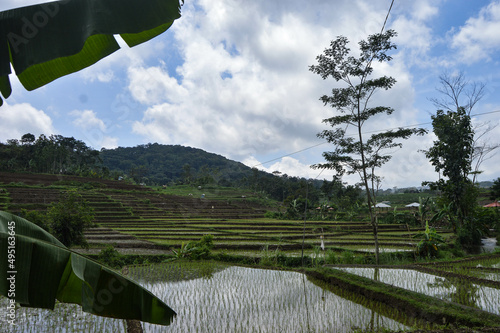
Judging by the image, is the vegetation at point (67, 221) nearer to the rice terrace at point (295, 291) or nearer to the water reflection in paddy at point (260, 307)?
the rice terrace at point (295, 291)

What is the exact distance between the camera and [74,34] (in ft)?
6.31

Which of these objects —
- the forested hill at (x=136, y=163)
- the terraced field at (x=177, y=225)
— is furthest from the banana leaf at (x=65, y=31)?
the forested hill at (x=136, y=163)

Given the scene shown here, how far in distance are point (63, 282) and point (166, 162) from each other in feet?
271

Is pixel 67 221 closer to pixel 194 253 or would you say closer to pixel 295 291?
pixel 194 253

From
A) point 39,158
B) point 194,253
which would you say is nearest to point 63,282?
point 194,253

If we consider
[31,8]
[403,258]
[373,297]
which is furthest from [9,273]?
[403,258]

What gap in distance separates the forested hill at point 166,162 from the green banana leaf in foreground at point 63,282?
59.0m

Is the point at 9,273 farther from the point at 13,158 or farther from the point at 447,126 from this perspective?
the point at 13,158

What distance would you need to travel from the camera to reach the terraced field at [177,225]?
1293 cm

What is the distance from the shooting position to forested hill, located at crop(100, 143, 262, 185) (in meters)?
72.1

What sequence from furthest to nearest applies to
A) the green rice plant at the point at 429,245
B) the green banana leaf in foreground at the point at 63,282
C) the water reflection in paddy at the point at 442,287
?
the green rice plant at the point at 429,245 < the water reflection in paddy at the point at 442,287 < the green banana leaf in foreground at the point at 63,282

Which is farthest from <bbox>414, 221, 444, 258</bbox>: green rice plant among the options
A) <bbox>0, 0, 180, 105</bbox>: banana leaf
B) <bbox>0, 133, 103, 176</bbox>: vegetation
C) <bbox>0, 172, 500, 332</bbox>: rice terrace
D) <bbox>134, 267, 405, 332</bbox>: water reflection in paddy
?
<bbox>0, 133, 103, 176</bbox>: vegetation

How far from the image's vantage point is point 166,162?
82.1 m

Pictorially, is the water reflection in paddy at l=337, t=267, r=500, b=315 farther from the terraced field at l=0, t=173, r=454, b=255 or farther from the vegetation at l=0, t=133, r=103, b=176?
the vegetation at l=0, t=133, r=103, b=176
